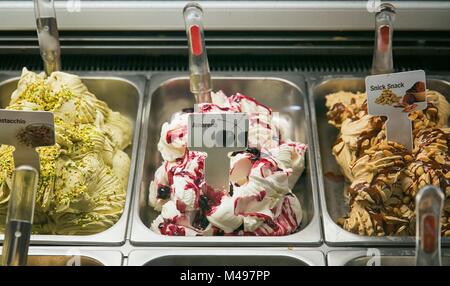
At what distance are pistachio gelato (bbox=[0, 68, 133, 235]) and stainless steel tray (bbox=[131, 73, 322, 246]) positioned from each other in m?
0.10

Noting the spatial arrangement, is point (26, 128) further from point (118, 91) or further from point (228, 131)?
point (118, 91)

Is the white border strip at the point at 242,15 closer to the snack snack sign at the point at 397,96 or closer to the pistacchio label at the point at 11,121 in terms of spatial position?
the snack snack sign at the point at 397,96

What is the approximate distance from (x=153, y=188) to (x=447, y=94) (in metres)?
1.24

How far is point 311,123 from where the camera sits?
7.86 ft

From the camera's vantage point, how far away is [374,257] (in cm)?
192

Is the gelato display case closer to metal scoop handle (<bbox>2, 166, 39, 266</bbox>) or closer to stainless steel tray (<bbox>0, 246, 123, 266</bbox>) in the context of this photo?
stainless steel tray (<bbox>0, 246, 123, 266</bbox>)

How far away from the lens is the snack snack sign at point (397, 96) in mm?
2070

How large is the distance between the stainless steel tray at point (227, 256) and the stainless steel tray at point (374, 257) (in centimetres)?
5

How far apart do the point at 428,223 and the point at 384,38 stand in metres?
0.99

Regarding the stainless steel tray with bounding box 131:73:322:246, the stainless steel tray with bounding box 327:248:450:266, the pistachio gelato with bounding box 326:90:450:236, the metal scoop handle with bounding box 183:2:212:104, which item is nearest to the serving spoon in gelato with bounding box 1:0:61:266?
the stainless steel tray with bounding box 131:73:322:246

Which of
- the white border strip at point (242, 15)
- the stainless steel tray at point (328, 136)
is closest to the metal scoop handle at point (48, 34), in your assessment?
the white border strip at point (242, 15)

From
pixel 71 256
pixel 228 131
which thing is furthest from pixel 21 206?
pixel 228 131

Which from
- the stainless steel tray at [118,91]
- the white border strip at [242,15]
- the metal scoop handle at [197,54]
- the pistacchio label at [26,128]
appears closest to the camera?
the pistacchio label at [26,128]
